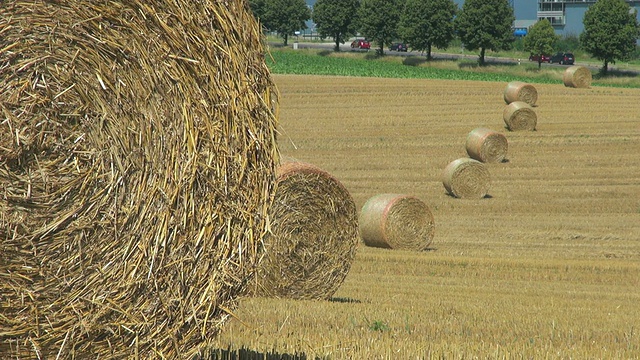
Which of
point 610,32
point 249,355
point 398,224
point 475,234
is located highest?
point 249,355

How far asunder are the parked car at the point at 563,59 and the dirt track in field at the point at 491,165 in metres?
37.5

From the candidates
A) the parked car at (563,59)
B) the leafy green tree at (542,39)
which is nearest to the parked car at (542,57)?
the parked car at (563,59)

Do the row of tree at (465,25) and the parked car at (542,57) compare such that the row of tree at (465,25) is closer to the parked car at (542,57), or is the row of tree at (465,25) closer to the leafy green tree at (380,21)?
the leafy green tree at (380,21)

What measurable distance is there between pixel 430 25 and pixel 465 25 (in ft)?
11.2

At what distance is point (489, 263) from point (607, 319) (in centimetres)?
536

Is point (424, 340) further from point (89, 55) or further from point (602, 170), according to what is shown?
point (602, 170)

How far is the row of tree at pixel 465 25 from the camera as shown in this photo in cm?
7238

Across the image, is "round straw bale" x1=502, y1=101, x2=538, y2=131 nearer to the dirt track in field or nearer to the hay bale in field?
the dirt track in field

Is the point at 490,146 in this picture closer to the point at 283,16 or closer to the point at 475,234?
the point at 475,234

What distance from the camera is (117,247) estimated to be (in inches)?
217

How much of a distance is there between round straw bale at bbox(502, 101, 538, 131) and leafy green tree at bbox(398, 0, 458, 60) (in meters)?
47.8

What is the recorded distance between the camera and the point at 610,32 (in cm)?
7219

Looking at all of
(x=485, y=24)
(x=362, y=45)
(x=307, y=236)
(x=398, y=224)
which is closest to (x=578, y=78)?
(x=398, y=224)

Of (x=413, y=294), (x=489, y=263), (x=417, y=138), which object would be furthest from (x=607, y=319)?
(x=417, y=138)
